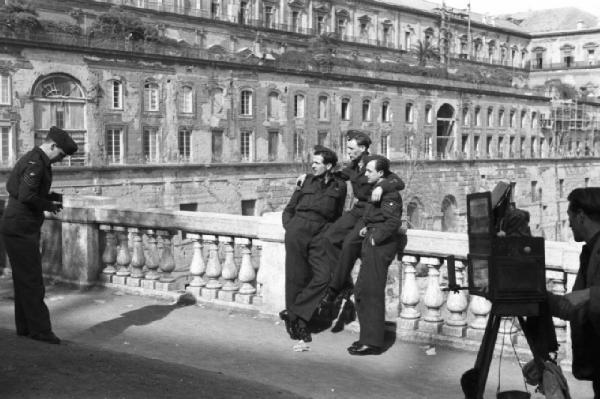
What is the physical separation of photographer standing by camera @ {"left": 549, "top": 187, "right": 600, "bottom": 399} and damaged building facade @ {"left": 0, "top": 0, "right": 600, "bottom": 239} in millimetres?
34877

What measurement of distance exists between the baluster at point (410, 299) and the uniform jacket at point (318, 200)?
0.89 m

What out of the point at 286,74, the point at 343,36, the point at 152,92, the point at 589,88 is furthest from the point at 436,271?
the point at 589,88

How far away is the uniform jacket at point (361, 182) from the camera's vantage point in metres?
7.77

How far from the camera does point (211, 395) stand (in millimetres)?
5645

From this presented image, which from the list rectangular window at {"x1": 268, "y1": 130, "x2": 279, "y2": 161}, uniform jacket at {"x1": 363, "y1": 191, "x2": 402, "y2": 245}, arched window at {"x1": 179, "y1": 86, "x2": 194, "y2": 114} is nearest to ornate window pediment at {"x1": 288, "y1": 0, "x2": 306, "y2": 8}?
rectangular window at {"x1": 268, "y1": 130, "x2": 279, "y2": 161}

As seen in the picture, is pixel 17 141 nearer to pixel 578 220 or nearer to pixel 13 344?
pixel 13 344

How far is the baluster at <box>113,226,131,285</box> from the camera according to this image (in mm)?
10586

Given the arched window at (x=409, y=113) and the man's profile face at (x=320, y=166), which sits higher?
the arched window at (x=409, y=113)

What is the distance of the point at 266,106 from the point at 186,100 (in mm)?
5948

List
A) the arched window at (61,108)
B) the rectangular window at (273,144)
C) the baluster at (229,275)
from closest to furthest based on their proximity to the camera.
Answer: the baluster at (229,275) → the arched window at (61,108) → the rectangular window at (273,144)

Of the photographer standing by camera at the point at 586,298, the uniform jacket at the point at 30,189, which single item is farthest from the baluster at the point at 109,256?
the photographer standing by camera at the point at 586,298

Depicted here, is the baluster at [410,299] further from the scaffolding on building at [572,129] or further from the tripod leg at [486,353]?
the scaffolding on building at [572,129]

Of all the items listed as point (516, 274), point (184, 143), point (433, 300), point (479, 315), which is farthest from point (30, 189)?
point (184, 143)

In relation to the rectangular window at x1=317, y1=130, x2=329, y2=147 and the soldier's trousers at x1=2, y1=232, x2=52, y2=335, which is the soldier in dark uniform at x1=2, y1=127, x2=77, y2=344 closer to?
the soldier's trousers at x1=2, y1=232, x2=52, y2=335
